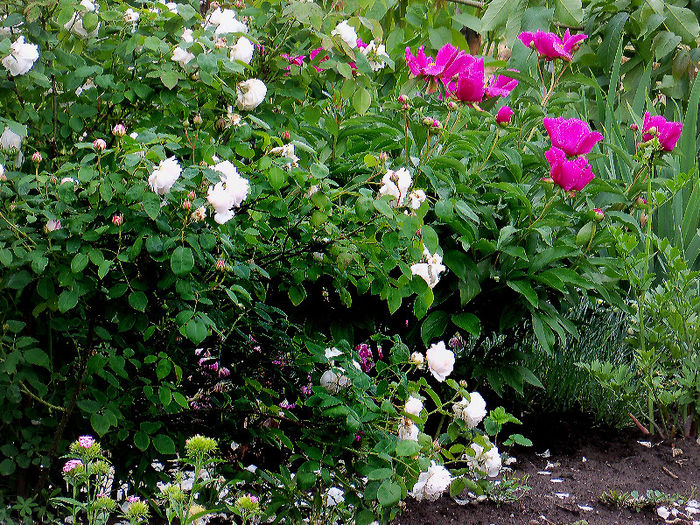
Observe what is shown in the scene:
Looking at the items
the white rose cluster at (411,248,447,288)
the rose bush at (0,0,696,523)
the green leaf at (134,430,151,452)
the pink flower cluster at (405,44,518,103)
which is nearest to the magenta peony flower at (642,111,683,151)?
the rose bush at (0,0,696,523)

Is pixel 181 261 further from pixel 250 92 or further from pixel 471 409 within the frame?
pixel 471 409

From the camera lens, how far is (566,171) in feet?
5.83

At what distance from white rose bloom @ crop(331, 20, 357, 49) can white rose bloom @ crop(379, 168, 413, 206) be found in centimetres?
42

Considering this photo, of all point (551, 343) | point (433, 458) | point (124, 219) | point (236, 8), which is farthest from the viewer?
point (551, 343)

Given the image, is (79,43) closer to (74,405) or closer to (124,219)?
(124,219)

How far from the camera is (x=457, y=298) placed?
2059 millimetres

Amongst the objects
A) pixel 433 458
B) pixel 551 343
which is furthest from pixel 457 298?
pixel 433 458

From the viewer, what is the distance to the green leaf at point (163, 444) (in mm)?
1452

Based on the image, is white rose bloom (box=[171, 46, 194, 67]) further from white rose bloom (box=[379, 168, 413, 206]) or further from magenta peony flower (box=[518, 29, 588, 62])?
magenta peony flower (box=[518, 29, 588, 62])

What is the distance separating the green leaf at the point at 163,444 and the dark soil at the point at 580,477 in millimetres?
652

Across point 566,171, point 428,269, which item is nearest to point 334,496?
point 428,269

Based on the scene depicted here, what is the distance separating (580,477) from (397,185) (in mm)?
1132

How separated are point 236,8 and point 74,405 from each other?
1.03 metres

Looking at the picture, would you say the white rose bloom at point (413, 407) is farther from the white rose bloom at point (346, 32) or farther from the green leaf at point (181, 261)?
the white rose bloom at point (346, 32)
